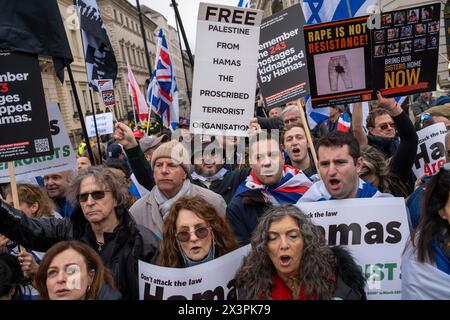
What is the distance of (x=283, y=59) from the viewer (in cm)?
468

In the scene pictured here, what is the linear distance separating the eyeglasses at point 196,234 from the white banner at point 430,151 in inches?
95.9

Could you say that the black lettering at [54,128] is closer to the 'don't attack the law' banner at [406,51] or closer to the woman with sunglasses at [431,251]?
the 'don't attack the law' banner at [406,51]

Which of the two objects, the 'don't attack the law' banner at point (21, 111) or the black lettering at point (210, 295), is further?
the 'don't attack the law' banner at point (21, 111)

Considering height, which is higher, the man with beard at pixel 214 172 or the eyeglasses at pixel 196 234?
the man with beard at pixel 214 172

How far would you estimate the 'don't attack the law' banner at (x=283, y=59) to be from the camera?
14.6 ft

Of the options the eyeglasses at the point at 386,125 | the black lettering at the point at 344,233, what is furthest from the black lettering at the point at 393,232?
the eyeglasses at the point at 386,125

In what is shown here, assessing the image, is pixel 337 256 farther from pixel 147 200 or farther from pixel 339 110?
pixel 339 110

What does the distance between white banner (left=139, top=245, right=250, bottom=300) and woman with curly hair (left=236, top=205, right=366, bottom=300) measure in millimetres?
127

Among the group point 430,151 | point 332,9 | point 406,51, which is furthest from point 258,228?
point 332,9

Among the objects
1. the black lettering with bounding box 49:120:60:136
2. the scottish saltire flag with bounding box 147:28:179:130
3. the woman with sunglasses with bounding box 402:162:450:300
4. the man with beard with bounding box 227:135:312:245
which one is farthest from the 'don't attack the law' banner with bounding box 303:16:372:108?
the scottish saltire flag with bounding box 147:28:179:130

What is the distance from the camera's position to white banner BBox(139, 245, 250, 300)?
2.71m

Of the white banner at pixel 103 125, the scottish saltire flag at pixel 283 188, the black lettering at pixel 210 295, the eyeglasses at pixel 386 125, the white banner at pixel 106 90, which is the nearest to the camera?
the black lettering at pixel 210 295

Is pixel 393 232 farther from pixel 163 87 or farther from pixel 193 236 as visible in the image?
pixel 163 87
